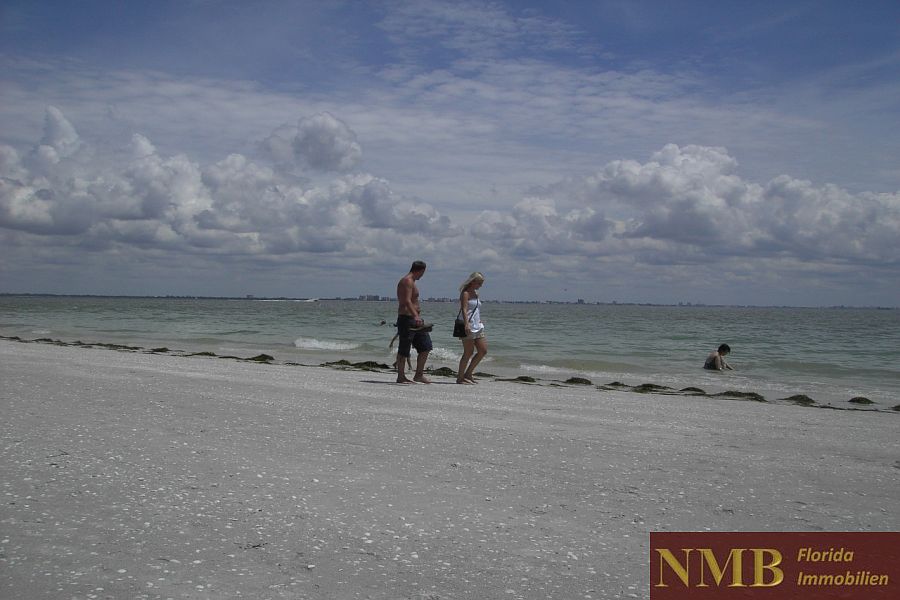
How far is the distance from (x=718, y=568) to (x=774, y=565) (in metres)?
0.31

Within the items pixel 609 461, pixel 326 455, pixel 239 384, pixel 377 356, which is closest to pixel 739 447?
pixel 609 461

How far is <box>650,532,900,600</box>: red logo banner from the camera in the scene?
379 cm

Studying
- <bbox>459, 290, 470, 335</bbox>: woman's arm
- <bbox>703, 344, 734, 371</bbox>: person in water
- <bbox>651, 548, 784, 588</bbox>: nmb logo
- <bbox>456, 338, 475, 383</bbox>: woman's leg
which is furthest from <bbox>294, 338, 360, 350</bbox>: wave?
<bbox>651, 548, 784, 588</bbox>: nmb logo

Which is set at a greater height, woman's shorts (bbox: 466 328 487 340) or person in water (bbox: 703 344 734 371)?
woman's shorts (bbox: 466 328 487 340)

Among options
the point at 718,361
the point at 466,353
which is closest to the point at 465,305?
the point at 466,353

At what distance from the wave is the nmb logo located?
24.9m

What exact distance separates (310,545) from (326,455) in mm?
2110

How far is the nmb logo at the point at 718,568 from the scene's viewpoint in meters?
3.92

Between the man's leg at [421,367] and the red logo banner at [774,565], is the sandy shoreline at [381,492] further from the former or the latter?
the man's leg at [421,367]

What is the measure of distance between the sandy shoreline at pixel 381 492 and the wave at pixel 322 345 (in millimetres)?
19271

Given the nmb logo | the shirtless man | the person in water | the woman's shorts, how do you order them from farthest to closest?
the person in water, the woman's shorts, the shirtless man, the nmb logo

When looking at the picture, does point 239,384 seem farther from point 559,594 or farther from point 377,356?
point 377,356

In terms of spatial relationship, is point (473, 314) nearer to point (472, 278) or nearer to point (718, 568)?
point (472, 278)

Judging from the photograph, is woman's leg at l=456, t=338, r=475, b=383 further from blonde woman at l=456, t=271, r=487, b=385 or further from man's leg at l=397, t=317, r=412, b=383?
man's leg at l=397, t=317, r=412, b=383
